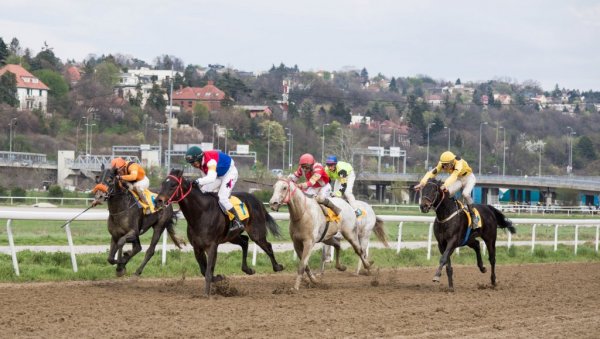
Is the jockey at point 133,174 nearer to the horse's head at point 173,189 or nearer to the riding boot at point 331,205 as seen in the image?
the horse's head at point 173,189

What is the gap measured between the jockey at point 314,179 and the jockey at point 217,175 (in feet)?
2.71

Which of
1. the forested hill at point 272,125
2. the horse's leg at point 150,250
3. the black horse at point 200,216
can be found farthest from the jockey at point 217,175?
the forested hill at point 272,125

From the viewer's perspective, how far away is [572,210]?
65.7 metres

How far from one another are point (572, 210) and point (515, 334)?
→ 5833 centimetres

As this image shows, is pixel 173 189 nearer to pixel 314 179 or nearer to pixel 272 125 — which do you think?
pixel 314 179

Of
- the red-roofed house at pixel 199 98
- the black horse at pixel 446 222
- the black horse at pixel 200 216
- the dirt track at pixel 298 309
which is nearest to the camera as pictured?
the dirt track at pixel 298 309

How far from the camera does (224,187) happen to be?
42.0 feet

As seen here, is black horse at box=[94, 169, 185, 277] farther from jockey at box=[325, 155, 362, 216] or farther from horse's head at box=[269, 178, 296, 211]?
jockey at box=[325, 155, 362, 216]

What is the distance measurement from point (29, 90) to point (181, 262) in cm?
9415

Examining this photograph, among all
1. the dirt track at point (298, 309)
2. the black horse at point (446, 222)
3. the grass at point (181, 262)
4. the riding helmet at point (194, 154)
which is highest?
the riding helmet at point (194, 154)

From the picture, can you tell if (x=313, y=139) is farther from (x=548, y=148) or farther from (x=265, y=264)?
(x=265, y=264)

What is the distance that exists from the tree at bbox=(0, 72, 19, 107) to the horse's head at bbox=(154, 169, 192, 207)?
88820 millimetres

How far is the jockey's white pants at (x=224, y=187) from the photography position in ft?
41.7

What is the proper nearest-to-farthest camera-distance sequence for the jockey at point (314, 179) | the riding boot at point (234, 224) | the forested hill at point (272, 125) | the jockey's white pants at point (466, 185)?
1. the riding boot at point (234, 224)
2. the jockey at point (314, 179)
3. the jockey's white pants at point (466, 185)
4. the forested hill at point (272, 125)
